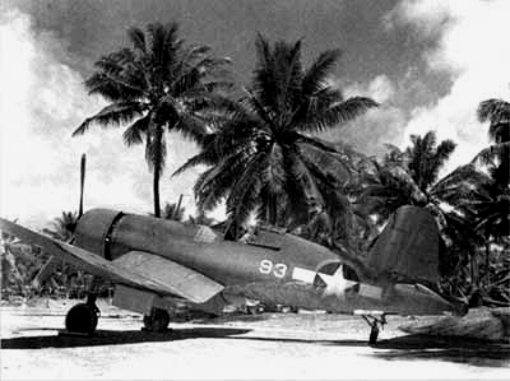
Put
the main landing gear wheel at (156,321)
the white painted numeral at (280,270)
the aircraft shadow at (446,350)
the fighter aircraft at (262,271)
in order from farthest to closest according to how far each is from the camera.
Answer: the main landing gear wheel at (156,321) → the white painted numeral at (280,270) → the fighter aircraft at (262,271) → the aircraft shadow at (446,350)

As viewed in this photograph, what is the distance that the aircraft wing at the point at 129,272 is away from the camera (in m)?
9.92

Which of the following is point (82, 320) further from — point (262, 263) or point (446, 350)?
point (446, 350)

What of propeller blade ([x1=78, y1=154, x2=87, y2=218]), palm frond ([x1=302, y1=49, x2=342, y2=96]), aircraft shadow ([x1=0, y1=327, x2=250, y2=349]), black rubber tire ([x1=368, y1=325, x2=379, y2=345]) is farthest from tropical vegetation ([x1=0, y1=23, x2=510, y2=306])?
black rubber tire ([x1=368, y1=325, x2=379, y2=345])

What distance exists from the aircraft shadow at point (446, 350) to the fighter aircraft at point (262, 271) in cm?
78

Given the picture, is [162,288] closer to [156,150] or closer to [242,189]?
[242,189]

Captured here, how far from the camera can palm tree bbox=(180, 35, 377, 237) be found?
21.8 m

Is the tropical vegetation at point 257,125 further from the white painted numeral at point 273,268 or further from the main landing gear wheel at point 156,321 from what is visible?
the white painted numeral at point 273,268

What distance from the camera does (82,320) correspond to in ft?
38.2

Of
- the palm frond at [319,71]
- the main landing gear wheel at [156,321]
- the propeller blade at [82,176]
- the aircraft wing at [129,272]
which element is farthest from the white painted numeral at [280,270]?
the palm frond at [319,71]

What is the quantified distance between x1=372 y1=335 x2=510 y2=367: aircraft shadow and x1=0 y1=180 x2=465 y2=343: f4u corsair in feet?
2.53

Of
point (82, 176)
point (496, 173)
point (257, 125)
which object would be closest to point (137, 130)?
point (257, 125)

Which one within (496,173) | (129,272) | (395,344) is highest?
(496,173)

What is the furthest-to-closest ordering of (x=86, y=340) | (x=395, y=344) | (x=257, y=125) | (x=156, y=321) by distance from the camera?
(x=257, y=125) < (x=156, y=321) < (x=395, y=344) < (x=86, y=340)

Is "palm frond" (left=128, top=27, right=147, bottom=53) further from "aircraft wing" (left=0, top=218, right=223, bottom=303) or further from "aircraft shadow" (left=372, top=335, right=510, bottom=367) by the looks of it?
"aircraft shadow" (left=372, top=335, right=510, bottom=367)
